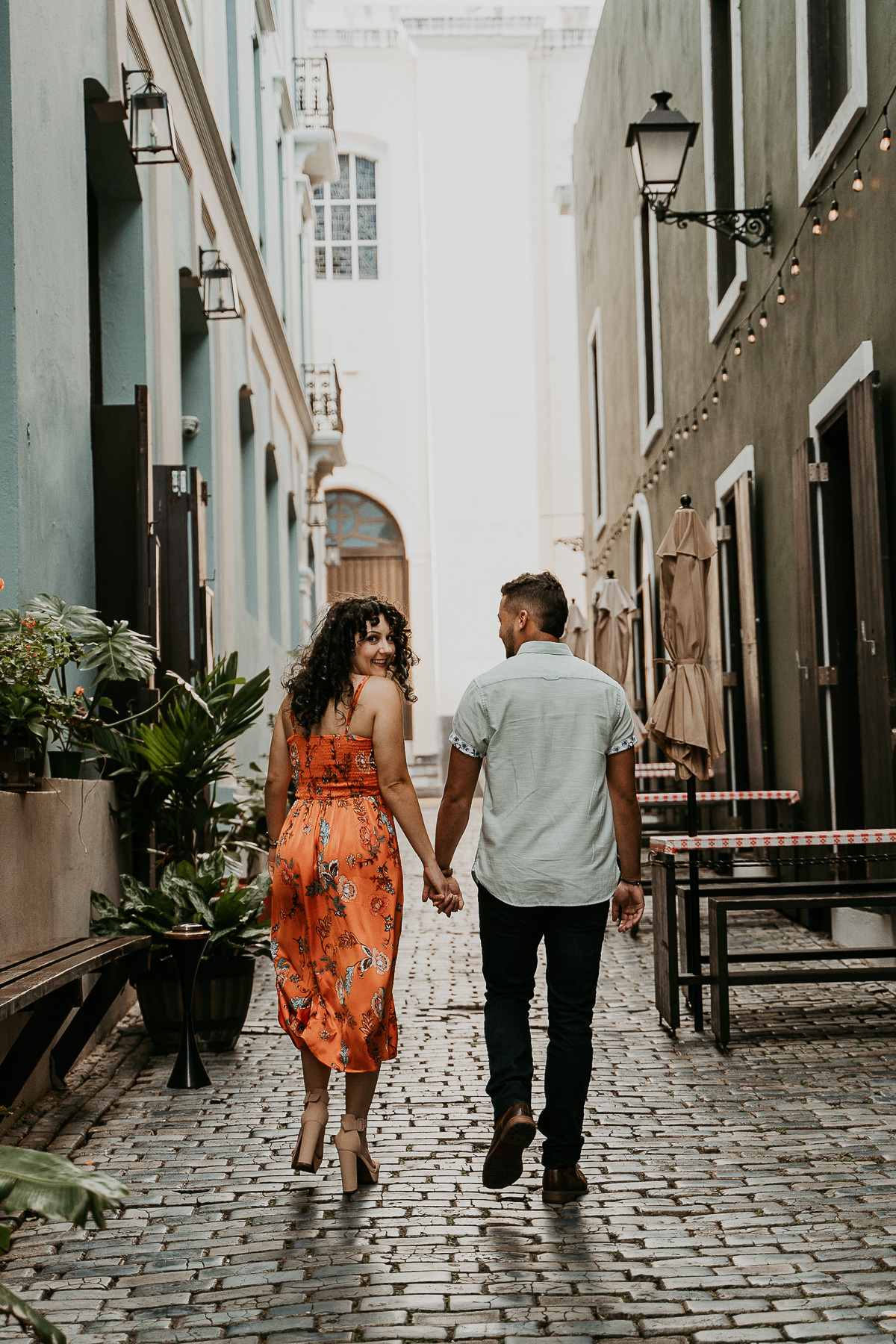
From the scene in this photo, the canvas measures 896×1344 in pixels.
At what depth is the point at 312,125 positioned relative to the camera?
23.1 m

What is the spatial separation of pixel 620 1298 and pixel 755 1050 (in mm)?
2917

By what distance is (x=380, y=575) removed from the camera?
30.3m

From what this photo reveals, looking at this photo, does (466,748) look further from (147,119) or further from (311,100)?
(311,100)

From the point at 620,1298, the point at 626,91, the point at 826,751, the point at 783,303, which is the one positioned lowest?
the point at 620,1298

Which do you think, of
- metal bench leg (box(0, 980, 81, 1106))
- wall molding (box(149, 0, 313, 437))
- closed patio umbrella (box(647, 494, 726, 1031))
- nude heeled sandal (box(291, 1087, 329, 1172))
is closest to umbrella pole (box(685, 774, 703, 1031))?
closed patio umbrella (box(647, 494, 726, 1031))

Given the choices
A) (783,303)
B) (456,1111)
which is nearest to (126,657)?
(456,1111)

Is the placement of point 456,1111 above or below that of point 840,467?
below

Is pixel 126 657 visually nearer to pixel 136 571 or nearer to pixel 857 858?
pixel 136 571

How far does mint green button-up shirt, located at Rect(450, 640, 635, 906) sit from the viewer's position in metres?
4.45

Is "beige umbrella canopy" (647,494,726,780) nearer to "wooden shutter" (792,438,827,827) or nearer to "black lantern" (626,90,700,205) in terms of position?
"wooden shutter" (792,438,827,827)

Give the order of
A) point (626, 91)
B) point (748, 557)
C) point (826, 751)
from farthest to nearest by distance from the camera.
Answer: point (626, 91), point (748, 557), point (826, 751)

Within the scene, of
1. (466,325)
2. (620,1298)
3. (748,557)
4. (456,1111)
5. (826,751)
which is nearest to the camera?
(620,1298)

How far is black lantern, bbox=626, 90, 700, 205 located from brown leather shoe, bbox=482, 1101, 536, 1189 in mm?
7540

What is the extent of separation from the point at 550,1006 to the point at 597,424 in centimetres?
1976
